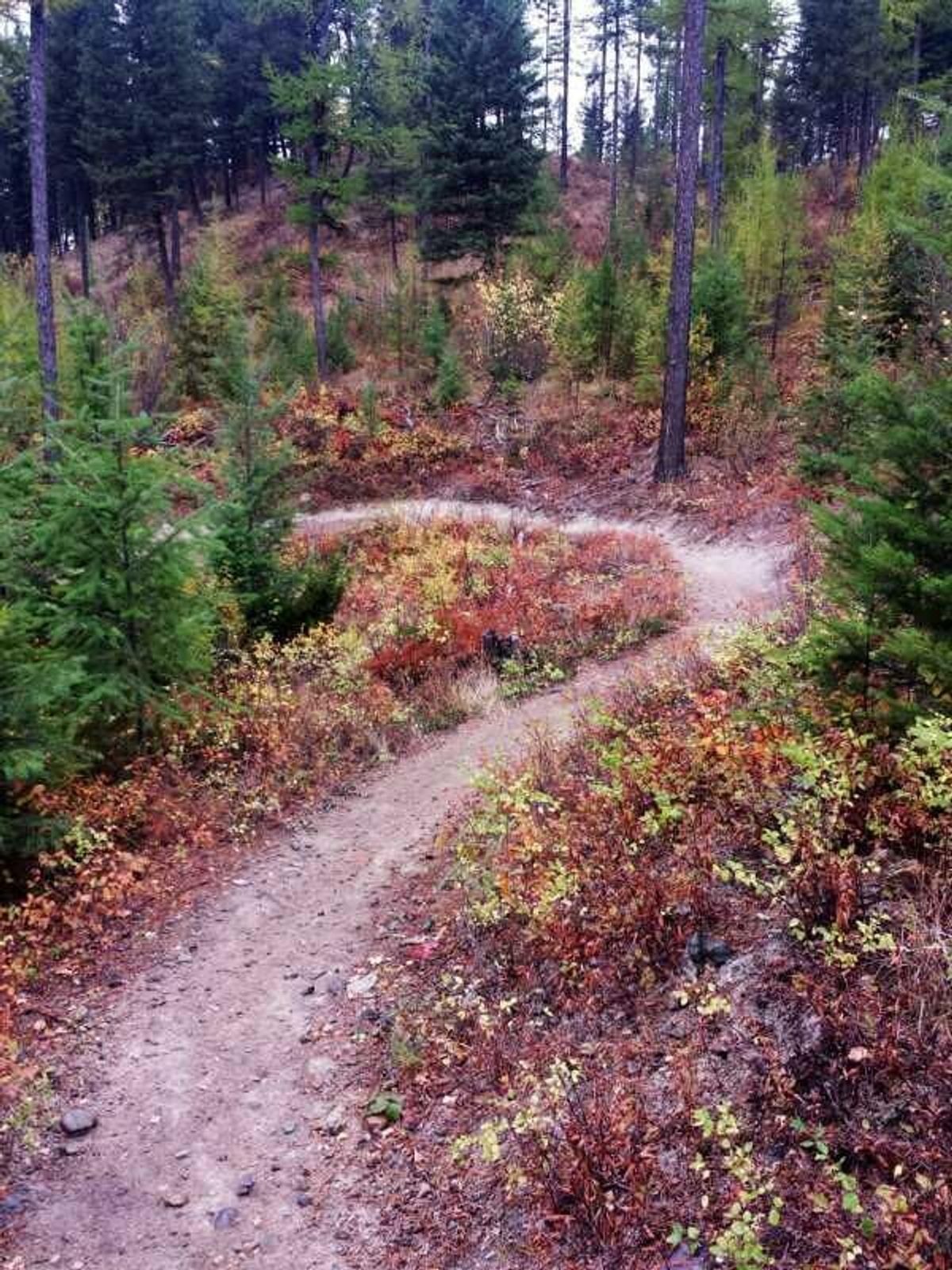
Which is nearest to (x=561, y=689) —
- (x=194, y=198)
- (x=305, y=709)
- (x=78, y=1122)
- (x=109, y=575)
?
(x=305, y=709)

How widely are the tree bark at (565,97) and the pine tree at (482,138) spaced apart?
17.0 meters

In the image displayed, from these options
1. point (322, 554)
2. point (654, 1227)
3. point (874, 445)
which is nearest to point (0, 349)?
point (322, 554)

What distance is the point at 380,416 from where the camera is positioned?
25.4m

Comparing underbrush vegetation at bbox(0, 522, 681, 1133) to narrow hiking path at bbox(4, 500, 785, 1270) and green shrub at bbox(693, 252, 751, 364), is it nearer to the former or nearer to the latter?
narrow hiking path at bbox(4, 500, 785, 1270)

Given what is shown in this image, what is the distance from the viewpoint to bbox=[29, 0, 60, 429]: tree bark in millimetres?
15422

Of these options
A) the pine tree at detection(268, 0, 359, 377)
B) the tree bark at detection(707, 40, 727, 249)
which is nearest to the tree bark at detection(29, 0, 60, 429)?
the pine tree at detection(268, 0, 359, 377)

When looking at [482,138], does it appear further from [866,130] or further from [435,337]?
[866,130]

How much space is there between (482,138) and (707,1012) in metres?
31.6

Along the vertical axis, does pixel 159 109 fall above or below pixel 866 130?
above

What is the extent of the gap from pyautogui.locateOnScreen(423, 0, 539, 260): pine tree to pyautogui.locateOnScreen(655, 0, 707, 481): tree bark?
1349 cm

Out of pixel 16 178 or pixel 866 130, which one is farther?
pixel 16 178

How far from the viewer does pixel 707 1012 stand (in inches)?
162

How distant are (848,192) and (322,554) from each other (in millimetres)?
35075

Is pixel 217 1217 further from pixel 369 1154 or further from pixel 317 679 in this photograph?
pixel 317 679
